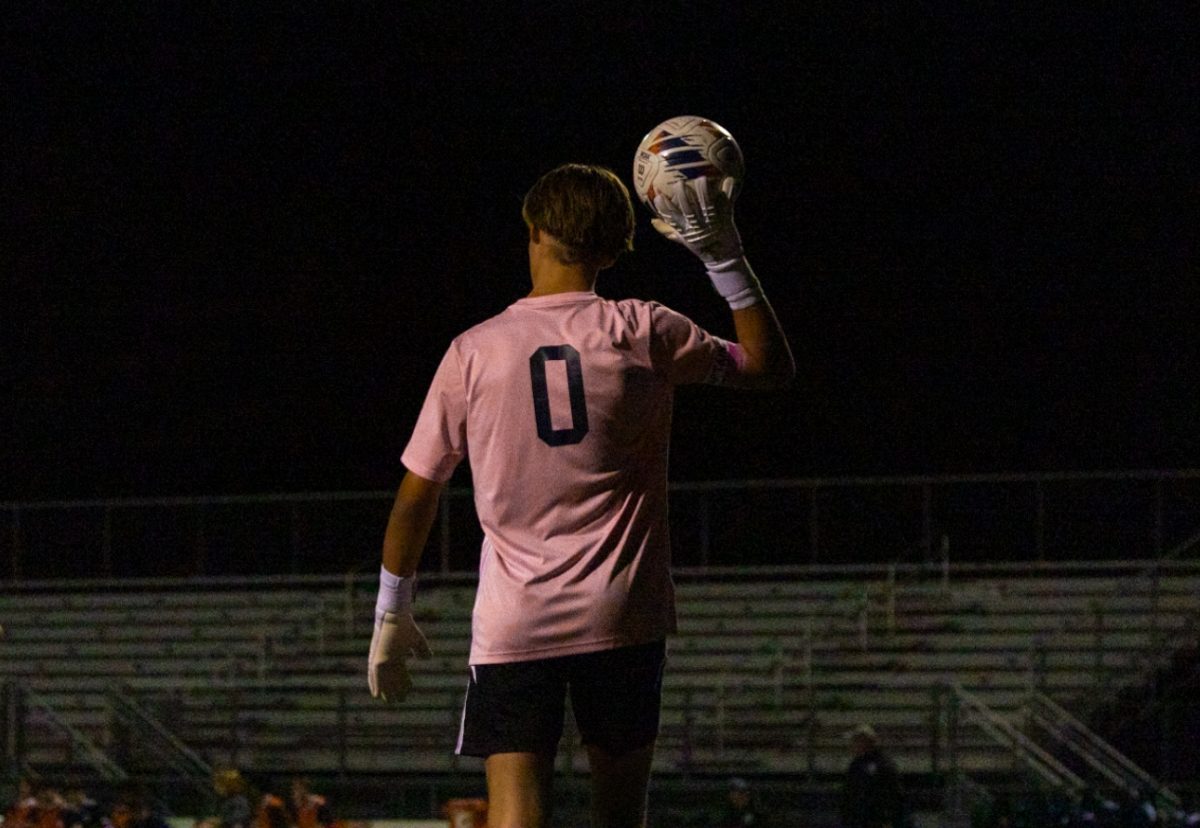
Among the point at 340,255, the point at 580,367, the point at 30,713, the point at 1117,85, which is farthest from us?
the point at 340,255

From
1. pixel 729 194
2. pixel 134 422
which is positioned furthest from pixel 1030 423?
pixel 729 194

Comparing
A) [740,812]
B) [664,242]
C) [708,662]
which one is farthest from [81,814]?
[664,242]

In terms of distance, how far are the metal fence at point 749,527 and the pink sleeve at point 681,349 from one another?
1540cm

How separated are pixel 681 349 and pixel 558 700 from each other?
28.7 inches

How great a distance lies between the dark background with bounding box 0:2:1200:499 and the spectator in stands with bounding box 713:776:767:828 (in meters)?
9.76

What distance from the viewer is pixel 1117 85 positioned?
25.2 metres

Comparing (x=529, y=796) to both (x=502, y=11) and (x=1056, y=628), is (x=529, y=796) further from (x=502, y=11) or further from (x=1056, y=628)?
(x=502, y=11)

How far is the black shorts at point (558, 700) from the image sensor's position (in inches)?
162

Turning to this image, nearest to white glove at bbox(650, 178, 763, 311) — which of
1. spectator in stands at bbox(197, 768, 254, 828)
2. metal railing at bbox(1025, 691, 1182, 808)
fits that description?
spectator in stands at bbox(197, 768, 254, 828)

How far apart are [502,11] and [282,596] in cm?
Result: 808

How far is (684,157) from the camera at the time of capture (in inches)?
169

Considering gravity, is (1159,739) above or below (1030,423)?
below

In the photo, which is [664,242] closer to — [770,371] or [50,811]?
[50,811]

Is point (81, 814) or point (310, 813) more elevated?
point (310, 813)
